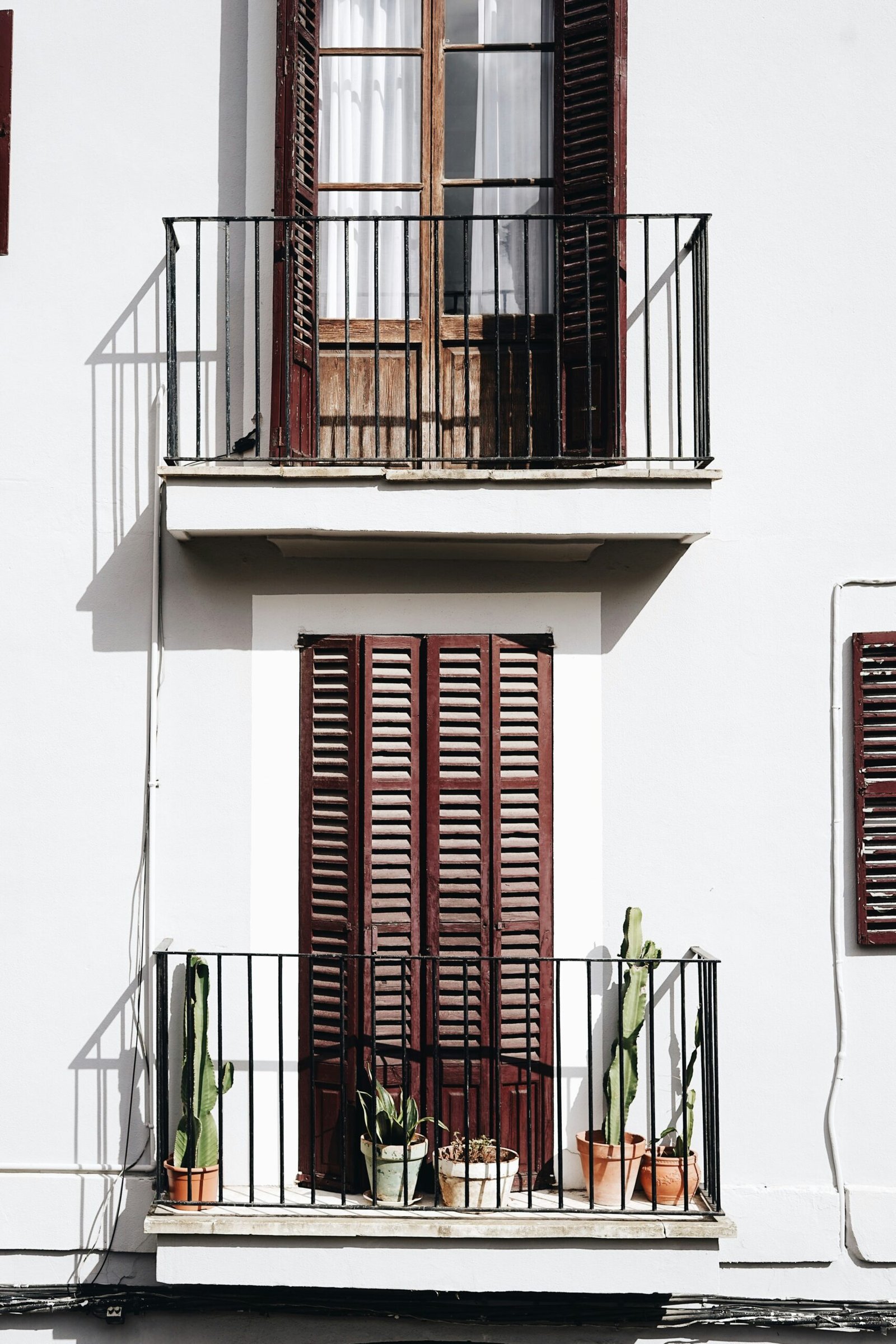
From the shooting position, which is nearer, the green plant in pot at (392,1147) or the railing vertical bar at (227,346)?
the green plant in pot at (392,1147)

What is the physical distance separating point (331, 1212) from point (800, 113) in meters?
5.72

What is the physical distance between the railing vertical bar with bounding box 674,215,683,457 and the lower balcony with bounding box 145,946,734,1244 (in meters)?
2.54

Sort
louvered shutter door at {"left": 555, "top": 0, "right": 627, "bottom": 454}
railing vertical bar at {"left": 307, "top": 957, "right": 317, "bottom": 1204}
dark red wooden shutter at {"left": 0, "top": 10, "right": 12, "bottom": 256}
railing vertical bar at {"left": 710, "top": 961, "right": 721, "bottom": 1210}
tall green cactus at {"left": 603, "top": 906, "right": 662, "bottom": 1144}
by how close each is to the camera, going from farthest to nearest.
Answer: dark red wooden shutter at {"left": 0, "top": 10, "right": 12, "bottom": 256}
louvered shutter door at {"left": 555, "top": 0, "right": 627, "bottom": 454}
railing vertical bar at {"left": 307, "top": 957, "right": 317, "bottom": 1204}
tall green cactus at {"left": 603, "top": 906, "right": 662, "bottom": 1144}
railing vertical bar at {"left": 710, "top": 961, "right": 721, "bottom": 1210}

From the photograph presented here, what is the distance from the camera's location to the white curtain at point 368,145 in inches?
252

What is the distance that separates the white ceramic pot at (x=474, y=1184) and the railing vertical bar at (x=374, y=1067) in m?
0.32

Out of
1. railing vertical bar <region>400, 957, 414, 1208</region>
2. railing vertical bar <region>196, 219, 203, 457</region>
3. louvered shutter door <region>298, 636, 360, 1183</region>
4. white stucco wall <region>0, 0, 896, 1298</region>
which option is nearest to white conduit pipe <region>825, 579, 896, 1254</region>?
white stucco wall <region>0, 0, 896, 1298</region>

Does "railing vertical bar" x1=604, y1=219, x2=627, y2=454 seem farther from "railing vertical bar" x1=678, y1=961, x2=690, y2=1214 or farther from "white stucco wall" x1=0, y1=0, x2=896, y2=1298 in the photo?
"railing vertical bar" x1=678, y1=961, x2=690, y2=1214

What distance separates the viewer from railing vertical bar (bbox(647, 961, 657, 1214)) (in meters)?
5.48

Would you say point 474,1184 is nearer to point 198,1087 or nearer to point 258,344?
point 198,1087

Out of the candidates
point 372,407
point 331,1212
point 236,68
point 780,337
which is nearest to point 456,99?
point 236,68

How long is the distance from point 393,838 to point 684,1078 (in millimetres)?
1758

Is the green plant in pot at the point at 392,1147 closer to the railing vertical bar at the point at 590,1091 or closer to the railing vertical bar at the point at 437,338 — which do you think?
the railing vertical bar at the point at 590,1091

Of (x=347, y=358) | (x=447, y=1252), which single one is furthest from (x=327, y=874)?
(x=347, y=358)

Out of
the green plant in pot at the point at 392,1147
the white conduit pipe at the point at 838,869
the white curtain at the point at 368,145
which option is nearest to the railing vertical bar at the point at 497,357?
the green plant in pot at the point at 392,1147
